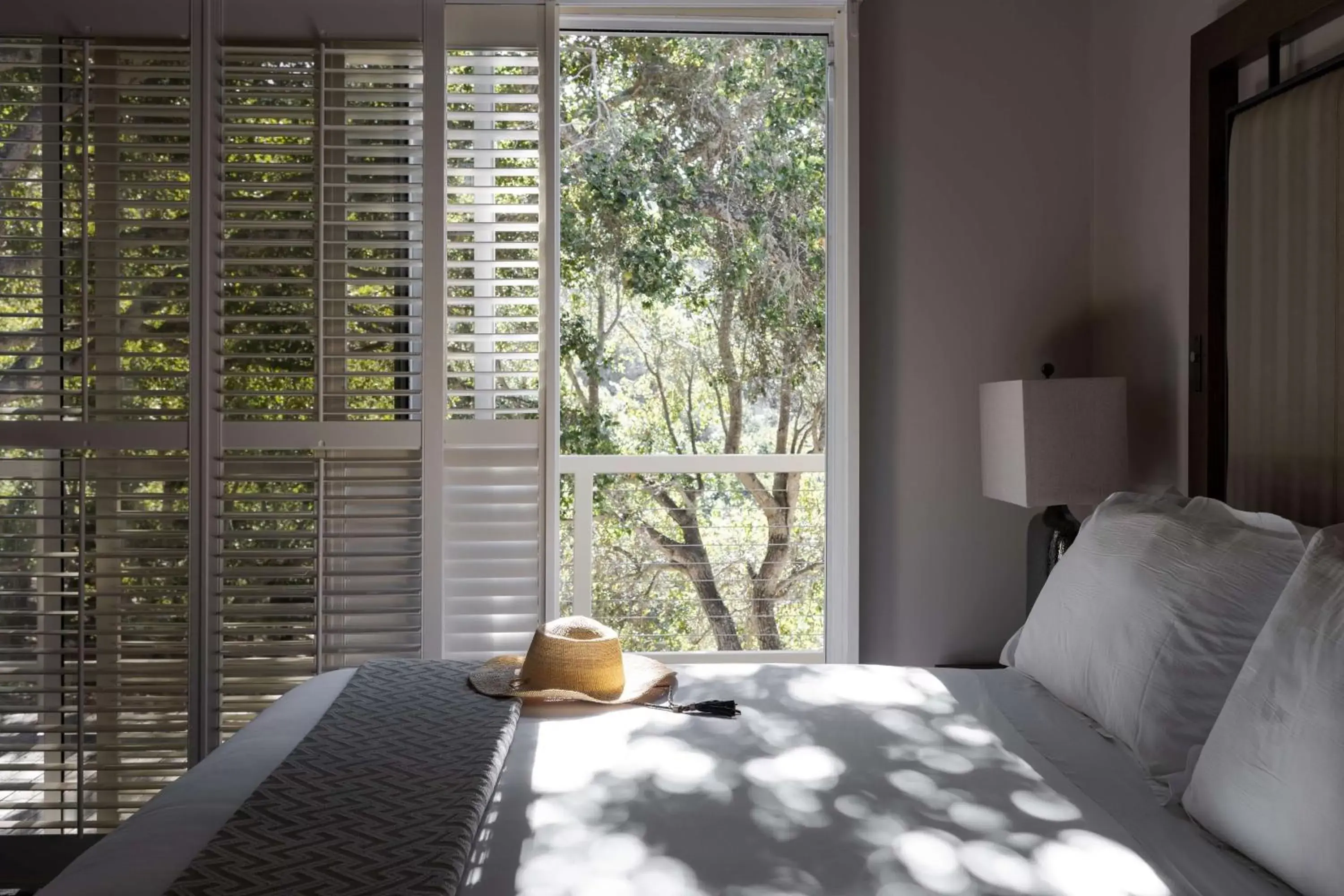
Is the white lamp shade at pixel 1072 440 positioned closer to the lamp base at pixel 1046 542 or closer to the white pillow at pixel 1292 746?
the lamp base at pixel 1046 542

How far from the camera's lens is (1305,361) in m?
1.95

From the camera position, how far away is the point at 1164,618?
1.61 meters

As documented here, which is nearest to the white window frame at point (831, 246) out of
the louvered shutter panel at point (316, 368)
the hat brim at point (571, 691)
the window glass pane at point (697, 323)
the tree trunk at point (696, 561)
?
the louvered shutter panel at point (316, 368)

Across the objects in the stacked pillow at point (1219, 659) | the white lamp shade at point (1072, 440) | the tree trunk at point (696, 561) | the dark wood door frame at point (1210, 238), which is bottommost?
the tree trunk at point (696, 561)

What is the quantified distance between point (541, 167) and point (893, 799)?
217 cm

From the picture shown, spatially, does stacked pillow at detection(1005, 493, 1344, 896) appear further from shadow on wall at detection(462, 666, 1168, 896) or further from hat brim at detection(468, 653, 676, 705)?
hat brim at detection(468, 653, 676, 705)

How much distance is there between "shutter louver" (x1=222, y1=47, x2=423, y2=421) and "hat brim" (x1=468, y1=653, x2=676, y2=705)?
1127 mm

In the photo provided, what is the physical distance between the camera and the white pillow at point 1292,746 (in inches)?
43.2

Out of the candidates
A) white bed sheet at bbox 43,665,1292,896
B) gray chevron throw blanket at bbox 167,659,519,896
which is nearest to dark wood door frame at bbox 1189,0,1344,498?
white bed sheet at bbox 43,665,1292,896

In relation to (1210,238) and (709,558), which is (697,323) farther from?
(1210,238)

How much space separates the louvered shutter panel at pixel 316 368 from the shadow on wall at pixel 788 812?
1.30 m

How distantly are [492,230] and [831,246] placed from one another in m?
1.06

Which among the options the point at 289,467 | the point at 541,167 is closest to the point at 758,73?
the point at 541,167

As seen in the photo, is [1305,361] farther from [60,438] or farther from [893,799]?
[60,438]
